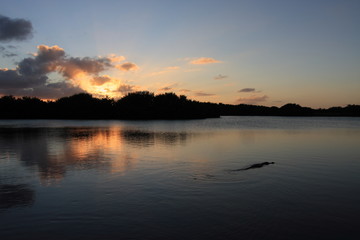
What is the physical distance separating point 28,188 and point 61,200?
9.18 ft

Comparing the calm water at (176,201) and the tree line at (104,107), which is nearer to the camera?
the calm water at (176,201)

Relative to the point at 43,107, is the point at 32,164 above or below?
below

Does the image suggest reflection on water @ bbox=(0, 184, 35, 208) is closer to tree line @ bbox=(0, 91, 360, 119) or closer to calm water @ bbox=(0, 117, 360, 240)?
calm water @ bbox=(0, 117, 360, 240)

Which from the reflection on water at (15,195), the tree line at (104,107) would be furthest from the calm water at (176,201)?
the tree line at (104,107)

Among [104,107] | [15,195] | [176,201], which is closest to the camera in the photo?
[176,201]

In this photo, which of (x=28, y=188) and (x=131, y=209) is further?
(x=28, y=188)

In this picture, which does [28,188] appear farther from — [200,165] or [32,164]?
[200,165]

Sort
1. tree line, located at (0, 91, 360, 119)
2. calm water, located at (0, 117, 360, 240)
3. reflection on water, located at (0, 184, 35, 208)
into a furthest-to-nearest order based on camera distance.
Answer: tree line, located at (0, 91, 360, 119) → reflection on water, located at (0, 184, 35, 208) → calm water, located at (0, 117, 360, 240)

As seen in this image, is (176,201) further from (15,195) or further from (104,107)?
(104,107)

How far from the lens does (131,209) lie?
9.61m

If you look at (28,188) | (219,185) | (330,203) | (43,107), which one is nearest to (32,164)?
(28,188)

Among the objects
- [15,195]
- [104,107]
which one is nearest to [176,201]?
[15,195]

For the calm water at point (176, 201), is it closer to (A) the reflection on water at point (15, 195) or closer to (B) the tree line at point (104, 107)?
(A) the reflection on water at point (15, 195)

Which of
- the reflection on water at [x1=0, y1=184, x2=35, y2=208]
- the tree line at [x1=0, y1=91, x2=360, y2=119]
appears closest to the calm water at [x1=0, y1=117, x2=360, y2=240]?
the reflection on water at [x1=0, y1=184, x2=35, y2=208]
